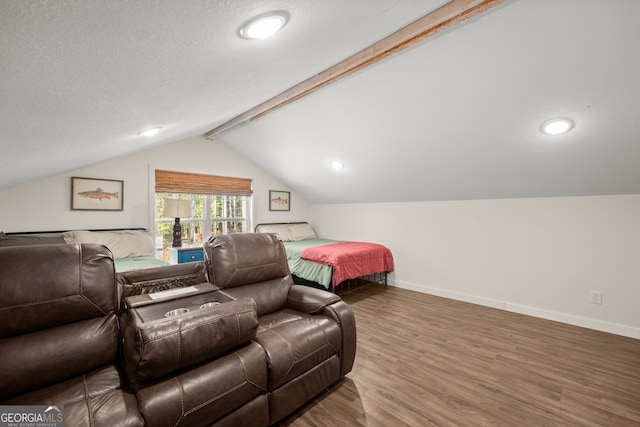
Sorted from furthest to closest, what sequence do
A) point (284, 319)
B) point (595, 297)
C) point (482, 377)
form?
point (595, 297)
point (482, 377)
point (284, 319)

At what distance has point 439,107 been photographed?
2.74 metres

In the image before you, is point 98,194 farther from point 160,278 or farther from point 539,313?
point 539,313

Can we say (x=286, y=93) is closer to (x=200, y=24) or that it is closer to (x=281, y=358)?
(x=200, y=24)

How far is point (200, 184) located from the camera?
15.9 ft

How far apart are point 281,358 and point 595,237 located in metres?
3.56

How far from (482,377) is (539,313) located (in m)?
1.84

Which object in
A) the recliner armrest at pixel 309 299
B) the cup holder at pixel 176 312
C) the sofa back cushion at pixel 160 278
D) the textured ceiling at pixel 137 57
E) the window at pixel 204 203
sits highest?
the textured ceiling at pixel 137 57

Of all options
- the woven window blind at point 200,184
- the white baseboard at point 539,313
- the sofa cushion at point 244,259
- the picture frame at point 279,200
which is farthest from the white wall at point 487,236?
the sofa cushion at point 244,259

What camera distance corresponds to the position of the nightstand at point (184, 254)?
4035 mm

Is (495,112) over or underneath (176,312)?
over

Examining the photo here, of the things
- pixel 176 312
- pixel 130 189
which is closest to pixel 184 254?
pixel 130 189

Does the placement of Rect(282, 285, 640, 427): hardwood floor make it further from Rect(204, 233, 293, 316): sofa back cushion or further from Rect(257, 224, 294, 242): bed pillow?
Rect(257, 224, 294, 242): bed pillow

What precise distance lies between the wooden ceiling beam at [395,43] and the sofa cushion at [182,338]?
212cm

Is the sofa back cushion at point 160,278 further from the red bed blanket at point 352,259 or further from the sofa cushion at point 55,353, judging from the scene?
the red bed blanket at point 352,259
